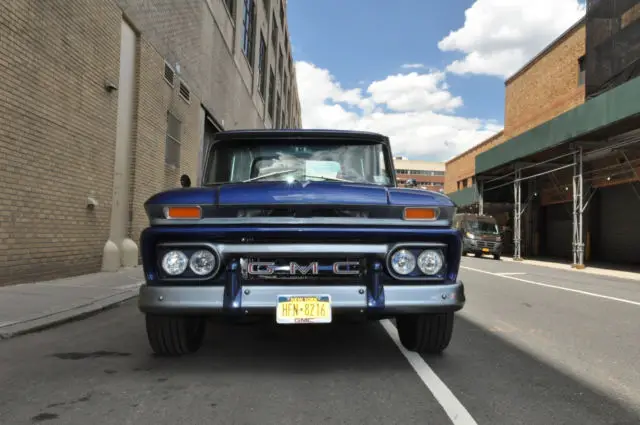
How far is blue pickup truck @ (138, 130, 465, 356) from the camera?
3.57 metres

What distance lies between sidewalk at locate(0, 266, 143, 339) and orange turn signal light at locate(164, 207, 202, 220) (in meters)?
2.68

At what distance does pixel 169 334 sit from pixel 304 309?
4.24ft

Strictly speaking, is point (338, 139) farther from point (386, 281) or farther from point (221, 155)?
point (386, 281)

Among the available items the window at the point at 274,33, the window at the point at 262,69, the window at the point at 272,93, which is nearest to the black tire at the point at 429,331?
the window at the point at 262,69

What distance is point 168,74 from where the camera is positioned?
14289 millimetres

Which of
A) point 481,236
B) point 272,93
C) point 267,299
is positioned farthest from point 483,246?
point 267,299

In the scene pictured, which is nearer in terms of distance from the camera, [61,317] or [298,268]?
[298,268]

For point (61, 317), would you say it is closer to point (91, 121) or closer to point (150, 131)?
point (91, 121)

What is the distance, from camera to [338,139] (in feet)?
16.3

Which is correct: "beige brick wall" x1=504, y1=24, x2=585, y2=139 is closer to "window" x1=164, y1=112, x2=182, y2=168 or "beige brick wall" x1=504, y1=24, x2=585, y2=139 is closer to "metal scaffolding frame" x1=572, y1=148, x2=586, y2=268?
"metal scaffolding frame" x1=572, y1=148, x2=586, y2=268

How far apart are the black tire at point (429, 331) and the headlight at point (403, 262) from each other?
2.22 feet

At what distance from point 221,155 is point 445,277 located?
2468mm

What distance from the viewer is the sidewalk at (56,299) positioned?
5551 millimetres

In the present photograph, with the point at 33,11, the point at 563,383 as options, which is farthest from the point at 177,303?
the point at 33,11
